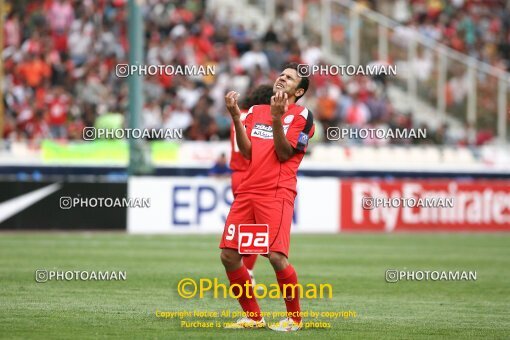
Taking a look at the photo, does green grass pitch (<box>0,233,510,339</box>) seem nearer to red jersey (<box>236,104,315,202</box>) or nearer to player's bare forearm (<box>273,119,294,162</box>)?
red jersey (<box>236,104,315,202</box>)

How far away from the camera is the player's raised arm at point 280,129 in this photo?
29.6 feet

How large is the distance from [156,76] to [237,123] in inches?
714

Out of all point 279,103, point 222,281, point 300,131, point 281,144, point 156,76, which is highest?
point 156,76

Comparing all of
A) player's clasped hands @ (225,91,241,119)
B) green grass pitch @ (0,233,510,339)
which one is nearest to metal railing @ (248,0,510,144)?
green grass pitch @ (0,233,510,339)

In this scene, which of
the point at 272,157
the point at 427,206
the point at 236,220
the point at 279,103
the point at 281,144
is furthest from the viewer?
the point at 427,206

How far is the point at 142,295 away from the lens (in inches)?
485

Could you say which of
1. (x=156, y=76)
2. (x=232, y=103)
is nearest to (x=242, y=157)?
(x=232, y=103)

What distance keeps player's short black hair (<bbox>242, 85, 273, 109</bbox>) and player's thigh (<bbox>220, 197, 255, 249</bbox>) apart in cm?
304

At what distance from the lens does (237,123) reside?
9180 mm

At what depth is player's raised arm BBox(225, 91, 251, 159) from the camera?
9.11 meters

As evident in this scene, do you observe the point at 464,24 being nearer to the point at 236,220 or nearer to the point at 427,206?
the point at 427,206

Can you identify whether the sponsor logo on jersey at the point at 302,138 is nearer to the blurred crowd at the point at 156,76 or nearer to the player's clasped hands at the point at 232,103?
the player's clasped hands at the point at 232,103

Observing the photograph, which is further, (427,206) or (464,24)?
(464,24)

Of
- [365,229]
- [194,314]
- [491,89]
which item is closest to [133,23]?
[365,229]
